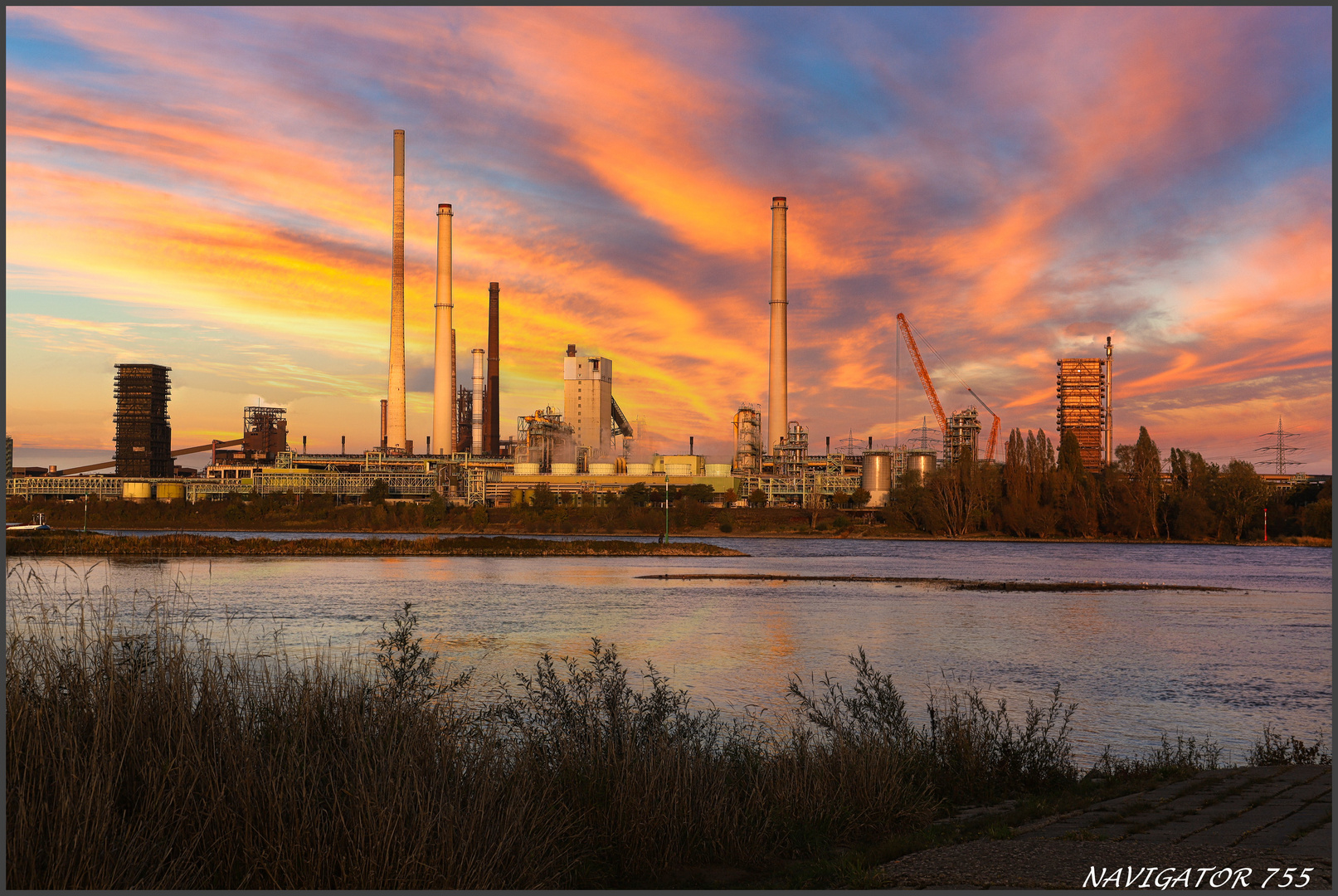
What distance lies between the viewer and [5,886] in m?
5.55

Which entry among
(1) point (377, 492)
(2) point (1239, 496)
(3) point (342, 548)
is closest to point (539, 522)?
(1) point (377, 492)

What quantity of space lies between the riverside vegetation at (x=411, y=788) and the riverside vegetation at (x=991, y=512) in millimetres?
92260

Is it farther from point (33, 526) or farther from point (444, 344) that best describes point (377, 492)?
point (33, 526)

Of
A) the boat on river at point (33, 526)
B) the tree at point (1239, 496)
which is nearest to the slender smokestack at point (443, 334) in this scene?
the boat on river at point (33, 526)

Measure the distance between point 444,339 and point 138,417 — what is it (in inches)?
2297

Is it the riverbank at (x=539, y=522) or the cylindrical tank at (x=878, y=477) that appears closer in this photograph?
the riverbank at (x=539, y=522)

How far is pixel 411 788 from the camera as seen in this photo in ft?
22.2

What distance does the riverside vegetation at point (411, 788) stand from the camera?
6277 mm

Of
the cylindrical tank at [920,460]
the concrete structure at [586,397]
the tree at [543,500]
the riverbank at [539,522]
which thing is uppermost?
the concrete structure at [586,397]

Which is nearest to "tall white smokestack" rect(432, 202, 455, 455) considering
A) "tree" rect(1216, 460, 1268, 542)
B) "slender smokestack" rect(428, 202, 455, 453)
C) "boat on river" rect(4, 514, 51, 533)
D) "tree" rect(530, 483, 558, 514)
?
"slender smokestack" rect(428, 202, 455, 453)

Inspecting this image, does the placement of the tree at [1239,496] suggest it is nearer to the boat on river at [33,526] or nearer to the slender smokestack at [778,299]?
the slender smokestack at [778,299]

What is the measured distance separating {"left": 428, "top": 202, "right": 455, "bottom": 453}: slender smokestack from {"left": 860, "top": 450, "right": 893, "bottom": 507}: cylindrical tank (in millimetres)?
57676

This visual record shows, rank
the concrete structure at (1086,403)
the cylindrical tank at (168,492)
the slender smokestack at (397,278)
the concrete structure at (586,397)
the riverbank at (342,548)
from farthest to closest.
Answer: the concrete structure at (1086,403) < the concrete structure at (586,397) < the cylindrical tank at (168,492) < the slender smokestack at (397,278) < the riverbank at (342,548)

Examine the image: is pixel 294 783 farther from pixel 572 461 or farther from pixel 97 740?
pixel 572 461
